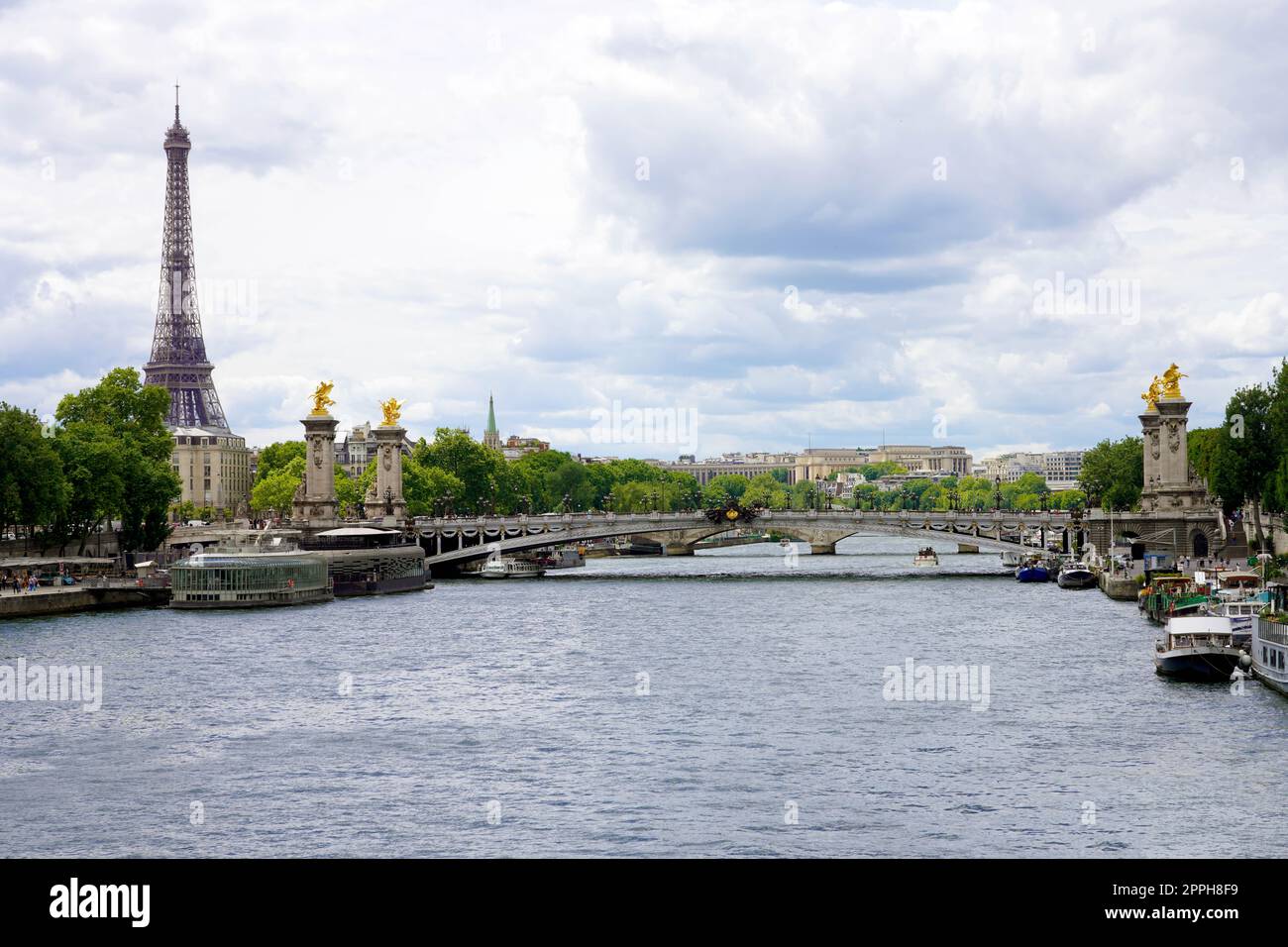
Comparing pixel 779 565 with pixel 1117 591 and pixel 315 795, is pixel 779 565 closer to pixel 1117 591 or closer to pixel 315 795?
pixel 1117 591

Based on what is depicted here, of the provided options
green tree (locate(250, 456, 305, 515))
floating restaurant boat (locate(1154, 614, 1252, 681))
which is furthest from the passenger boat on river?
green tree (locate(250, 456, 305, 515))

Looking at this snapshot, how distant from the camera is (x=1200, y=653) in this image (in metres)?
37.5

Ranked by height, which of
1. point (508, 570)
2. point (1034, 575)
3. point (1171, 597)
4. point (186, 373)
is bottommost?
point (508, 570)

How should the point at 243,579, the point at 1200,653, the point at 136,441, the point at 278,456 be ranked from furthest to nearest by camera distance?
the point at 278,456 → the point at 136,441 → the point at 243,579 → the point at 1200,653

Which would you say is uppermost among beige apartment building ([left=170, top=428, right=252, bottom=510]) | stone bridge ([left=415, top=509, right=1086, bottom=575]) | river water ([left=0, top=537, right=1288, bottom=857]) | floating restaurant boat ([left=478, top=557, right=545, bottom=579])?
beige apartment building ([left=170, top=428, right=252, bottom=510])

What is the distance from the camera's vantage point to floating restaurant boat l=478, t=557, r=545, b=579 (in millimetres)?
96750

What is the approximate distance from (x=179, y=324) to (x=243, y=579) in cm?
8801

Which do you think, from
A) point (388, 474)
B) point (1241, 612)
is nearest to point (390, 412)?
point (388, 474)

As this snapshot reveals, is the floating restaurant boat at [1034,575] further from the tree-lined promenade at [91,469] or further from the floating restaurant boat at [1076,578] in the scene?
the tree-lined promenade at [91,469]

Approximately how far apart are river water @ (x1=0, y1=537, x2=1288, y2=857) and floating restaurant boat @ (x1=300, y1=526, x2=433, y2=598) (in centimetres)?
2167

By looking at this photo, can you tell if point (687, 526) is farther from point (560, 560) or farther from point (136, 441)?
point (136, 441)

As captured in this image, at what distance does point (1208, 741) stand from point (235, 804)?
17377 millimetres

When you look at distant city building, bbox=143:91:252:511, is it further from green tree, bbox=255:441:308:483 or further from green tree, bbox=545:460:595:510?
green tree, bbox=545:460:595:510
